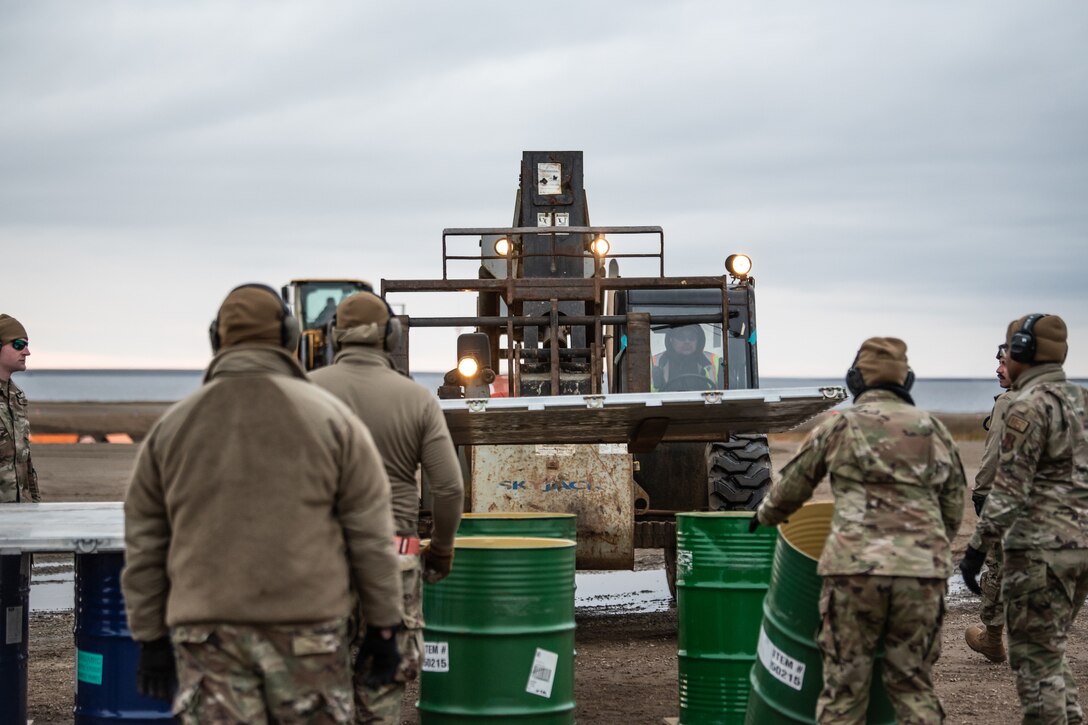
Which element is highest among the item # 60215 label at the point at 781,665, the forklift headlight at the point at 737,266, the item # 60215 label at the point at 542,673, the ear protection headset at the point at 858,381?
the forklift headlight at the point at 737,266

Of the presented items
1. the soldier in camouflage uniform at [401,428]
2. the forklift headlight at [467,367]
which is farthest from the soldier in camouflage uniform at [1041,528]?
the forklift headlight at [467,367]

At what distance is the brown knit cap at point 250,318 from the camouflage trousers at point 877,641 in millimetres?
2371

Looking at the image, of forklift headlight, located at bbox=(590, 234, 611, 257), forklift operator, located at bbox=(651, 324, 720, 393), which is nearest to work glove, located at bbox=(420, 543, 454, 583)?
forklift headlight, located at bbox=(590, 234, 611, 257)

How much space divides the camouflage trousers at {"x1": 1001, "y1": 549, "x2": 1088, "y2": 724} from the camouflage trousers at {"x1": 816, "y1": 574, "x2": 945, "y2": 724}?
115 centimetres

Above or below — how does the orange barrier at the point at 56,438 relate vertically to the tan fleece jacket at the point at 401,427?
below

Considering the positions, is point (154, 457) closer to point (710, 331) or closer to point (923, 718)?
point (923, 718)

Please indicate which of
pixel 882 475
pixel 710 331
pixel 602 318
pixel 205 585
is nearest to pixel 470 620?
pixel 882 475

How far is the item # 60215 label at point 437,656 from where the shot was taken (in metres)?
6.31

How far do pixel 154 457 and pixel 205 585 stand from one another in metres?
0.42

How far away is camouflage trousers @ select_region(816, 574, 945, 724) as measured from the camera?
5.32m

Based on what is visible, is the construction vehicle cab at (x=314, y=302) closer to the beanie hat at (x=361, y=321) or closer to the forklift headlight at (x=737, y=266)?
the beanie hat at (x=361, y=321)

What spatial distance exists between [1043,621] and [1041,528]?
1.35 feet

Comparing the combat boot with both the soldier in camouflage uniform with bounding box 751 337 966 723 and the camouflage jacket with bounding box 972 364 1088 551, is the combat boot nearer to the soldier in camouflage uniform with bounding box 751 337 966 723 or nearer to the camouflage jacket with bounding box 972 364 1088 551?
the camouflage jacket with bounding box 972 364 1088 551

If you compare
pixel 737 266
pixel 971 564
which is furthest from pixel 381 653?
pixel 737 266
